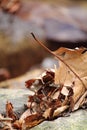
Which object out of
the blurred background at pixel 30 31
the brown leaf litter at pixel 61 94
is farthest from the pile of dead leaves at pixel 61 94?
the blurred background at pixel 30 31

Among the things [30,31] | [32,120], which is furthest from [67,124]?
[30,31]

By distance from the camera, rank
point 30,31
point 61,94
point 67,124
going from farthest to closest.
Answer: point 30,31 → point 61,94 → point 67,124

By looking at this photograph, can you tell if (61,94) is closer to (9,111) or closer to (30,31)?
(9,111)

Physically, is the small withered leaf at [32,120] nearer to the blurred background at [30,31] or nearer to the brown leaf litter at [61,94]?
the brown leaf litter at [61,94]

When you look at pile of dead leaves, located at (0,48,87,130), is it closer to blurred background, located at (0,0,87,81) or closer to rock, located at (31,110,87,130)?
rock, located at (31,110,87,130)

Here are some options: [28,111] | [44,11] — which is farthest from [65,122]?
[44,11]

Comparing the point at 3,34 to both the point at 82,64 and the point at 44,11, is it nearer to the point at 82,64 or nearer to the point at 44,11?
the point at 44,11
